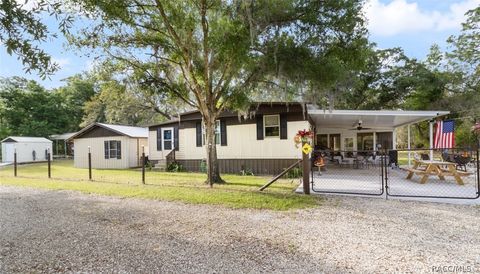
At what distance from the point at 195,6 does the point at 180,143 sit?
9147 mm

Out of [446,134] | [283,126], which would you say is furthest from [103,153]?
[446,134]

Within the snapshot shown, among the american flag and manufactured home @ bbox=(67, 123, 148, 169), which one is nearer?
the american flag

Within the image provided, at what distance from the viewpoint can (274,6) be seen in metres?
7.91

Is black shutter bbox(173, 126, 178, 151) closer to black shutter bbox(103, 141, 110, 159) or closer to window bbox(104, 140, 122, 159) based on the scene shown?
window bbox(104, 140, 122, 159)

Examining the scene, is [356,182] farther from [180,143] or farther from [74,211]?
[180,143]

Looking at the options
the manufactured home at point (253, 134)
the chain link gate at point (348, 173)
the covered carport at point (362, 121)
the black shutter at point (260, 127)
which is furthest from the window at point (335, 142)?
the black shutter at point (260, 127)

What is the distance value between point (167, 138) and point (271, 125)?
271 inches

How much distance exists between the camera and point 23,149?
2462 centimetres

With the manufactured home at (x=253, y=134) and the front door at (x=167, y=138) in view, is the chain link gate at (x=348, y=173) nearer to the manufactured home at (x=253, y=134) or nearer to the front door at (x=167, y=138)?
the manufactured home at (x=253, y=134)

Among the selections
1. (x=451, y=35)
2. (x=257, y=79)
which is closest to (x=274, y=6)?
(x=257, y=79)

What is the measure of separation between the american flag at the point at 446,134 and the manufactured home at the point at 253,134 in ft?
2.02

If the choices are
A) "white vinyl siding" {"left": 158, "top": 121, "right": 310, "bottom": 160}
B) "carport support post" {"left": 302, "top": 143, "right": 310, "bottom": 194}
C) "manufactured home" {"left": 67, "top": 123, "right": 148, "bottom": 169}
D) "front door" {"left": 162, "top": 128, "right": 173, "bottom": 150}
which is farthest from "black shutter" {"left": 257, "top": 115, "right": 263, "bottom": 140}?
"manufactured home" {"left": 67, "top": 123, "right": 148, "bottom": 169}

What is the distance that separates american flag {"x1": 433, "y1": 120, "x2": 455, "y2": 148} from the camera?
10.3 m

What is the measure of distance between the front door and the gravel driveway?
1072 centimetres
